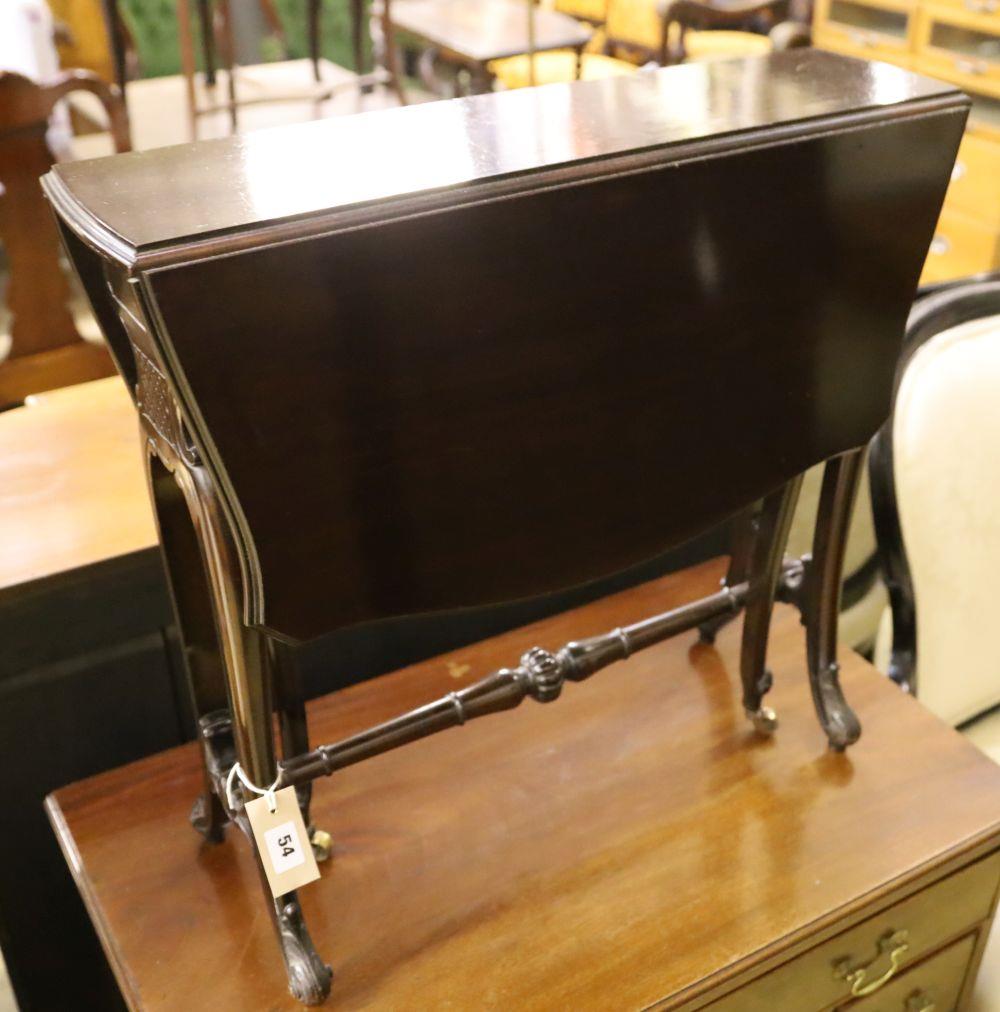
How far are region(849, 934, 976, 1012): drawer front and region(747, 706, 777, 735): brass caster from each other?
0.27 metres

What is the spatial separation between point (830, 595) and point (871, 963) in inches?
14.1

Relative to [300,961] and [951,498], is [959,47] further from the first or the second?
[300,961]

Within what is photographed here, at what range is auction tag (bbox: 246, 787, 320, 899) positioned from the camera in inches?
35.8

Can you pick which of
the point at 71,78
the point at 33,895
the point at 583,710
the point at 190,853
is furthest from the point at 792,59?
the point at 71,78

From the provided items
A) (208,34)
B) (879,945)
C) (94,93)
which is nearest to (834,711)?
(879,945)

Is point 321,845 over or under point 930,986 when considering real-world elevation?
over

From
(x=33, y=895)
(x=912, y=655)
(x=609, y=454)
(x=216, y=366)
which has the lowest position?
(x=33, y=895)

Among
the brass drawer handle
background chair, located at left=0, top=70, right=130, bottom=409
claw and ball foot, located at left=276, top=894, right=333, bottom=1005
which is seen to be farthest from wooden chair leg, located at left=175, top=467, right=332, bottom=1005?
background chair, located at left=0, top=70, right=130, bottom=409

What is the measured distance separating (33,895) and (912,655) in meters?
1.04

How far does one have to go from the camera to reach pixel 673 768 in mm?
1167

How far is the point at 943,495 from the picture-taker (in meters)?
1.32

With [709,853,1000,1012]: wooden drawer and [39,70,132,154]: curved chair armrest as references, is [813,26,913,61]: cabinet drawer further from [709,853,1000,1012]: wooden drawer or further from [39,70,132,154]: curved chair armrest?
[709,853,1000,1012]: wooden drawer

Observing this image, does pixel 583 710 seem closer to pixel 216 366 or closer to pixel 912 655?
pixel 912 655

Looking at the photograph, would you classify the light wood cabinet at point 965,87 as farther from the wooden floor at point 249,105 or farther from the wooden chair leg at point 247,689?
the wooden chair leg at point 247,689
